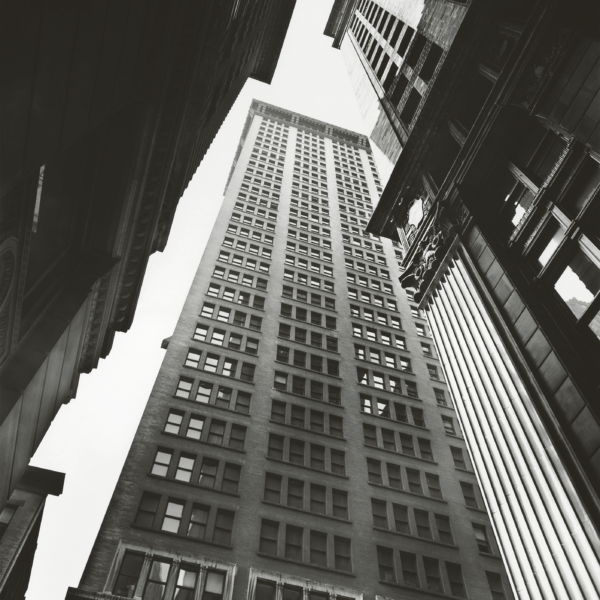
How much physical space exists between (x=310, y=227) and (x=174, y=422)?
41.1m

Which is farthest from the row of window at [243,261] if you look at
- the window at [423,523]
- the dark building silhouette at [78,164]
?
the dark building silhouette at [78,164]

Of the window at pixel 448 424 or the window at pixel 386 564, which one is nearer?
the window at pixel 386 564

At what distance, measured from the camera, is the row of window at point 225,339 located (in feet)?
154

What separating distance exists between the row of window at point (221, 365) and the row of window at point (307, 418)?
3816 millimetres

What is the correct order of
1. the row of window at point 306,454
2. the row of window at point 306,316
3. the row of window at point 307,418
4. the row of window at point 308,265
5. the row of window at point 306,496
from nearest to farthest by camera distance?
the row of window at point 306,496, the row of window at point 306,454, the row of window at point 307,418, the row of window at point 306,316, the row of window at point 308,265

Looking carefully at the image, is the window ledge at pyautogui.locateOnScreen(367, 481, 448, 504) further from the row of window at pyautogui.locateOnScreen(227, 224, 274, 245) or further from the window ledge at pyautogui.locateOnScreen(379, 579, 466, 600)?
the row of window at pyautogui.locateOnScreen(227, 224, 274, 245)

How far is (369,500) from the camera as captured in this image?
36719mm

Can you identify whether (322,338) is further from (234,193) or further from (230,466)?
(234,193)

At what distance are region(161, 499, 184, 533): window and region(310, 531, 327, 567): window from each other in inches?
339

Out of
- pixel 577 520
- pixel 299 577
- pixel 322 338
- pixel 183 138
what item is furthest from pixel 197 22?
pixel 322 338

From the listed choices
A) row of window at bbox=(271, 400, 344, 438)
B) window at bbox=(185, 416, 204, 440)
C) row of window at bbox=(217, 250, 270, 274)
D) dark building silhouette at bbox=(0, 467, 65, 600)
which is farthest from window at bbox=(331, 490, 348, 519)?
row of window at bbox=(217, 250, 270, 274)

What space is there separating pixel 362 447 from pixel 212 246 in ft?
98.3

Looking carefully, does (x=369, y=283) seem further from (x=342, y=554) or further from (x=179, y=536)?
(x=179, y=536)

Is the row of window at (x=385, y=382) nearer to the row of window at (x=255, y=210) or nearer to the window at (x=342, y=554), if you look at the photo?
the window at (x=342, y=554)
